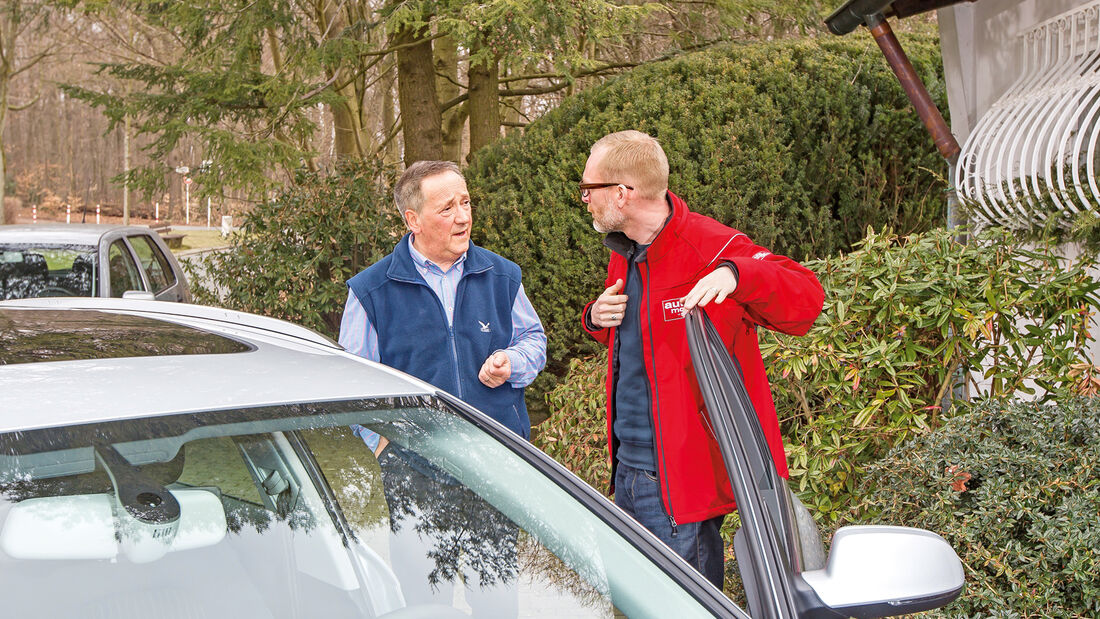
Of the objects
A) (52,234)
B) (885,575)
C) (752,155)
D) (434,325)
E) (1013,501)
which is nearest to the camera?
(885,575)

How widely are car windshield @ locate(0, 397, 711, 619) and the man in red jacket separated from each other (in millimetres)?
892

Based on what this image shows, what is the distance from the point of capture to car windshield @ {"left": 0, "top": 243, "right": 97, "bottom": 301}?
7.06 metres

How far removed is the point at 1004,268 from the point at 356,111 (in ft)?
33.3

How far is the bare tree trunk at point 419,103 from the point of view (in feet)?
31.1

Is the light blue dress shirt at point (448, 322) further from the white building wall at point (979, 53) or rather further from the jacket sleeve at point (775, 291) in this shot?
the white building wall at point (979, 53)

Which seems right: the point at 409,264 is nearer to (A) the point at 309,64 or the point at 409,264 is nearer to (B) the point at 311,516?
(B) the point at 311,516

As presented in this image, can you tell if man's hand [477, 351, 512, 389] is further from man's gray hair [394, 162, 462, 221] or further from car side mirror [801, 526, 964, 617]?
car side mirror [801, 526, 964, 617]

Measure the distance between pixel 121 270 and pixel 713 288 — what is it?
6732 millimetres

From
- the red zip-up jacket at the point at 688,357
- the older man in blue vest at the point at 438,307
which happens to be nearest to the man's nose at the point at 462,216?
the older man in blue vest at the point at 438,307

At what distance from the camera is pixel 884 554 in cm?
178

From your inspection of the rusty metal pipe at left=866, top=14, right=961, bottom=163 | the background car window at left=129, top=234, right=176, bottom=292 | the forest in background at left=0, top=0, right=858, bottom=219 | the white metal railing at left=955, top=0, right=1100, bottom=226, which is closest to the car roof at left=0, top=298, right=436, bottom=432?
the white metal railing at left=955, top=0, right=1100, bottom=226

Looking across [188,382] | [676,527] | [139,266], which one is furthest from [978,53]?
[139,266]

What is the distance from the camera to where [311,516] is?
208 centimetres

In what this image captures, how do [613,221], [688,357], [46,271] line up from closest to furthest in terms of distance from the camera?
[688,357], [613,221], [46,271]
